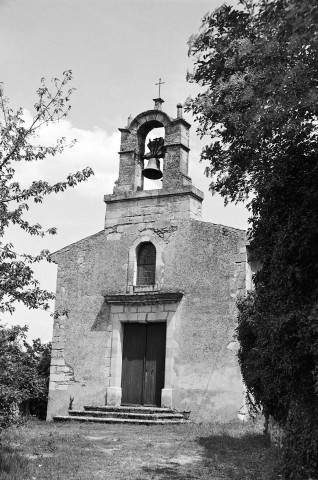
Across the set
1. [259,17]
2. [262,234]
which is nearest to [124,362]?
[262,234]

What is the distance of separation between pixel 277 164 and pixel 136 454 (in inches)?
202

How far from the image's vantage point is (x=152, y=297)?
16.6 m

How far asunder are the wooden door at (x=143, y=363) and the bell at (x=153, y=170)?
4160 mm

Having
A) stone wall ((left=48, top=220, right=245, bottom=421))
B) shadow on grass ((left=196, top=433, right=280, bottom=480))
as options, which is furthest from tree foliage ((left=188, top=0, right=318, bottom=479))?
stone wall ((left=48, top=220, right=245, bottom=421))

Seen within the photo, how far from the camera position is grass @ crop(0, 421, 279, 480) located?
824 cm

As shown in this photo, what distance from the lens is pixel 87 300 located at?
57.6 feet

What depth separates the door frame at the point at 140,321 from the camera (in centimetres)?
1612

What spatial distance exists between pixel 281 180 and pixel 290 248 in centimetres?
89

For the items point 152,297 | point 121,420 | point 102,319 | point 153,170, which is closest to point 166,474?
point 121,420

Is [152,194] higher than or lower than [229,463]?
higher

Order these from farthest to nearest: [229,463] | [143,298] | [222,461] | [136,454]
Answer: [143,298] → [136,454] → [222,461] → [229,463]

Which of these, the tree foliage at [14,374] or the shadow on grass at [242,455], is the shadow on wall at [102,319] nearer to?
the shadow on grass at [242,455]

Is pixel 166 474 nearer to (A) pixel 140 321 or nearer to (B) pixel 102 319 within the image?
(A) pixel 140 321

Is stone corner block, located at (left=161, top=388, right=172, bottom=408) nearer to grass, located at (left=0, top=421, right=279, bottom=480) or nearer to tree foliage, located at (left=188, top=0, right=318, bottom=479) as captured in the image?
grass, located at (left=0, top=421, right=279, bottom=480)
